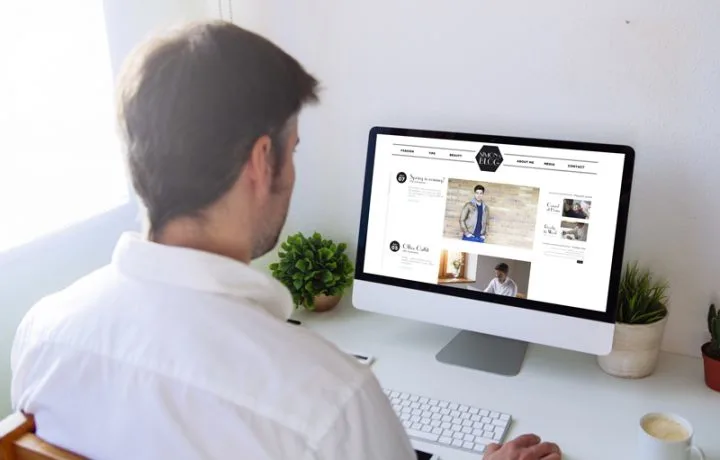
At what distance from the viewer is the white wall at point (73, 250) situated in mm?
1355

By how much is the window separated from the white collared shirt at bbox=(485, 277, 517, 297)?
0.83 m

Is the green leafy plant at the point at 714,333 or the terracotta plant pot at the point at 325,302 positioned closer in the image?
the green leafy plant at the point at 714,333

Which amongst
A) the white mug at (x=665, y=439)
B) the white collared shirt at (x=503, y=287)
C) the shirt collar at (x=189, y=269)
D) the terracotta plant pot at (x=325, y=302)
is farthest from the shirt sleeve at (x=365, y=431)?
the terracotta plant pot at (x=325, y=302)

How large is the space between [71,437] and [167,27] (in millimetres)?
496

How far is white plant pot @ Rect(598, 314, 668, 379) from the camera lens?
138 centimetres

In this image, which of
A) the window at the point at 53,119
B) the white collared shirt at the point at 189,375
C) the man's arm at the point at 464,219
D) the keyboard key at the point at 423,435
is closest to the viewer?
the white collared shirt at the point at 189,375

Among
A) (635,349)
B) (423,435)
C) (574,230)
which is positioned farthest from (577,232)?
(423,435)

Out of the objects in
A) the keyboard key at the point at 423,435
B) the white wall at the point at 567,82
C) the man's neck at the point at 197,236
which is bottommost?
the keyboard key at the point at 423,435

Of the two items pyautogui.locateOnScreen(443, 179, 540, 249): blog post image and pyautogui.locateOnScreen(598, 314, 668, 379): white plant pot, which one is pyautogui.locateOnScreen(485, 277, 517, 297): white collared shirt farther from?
pyautogui.locateOnScreen(598, 314, 668, 379): white plant pot

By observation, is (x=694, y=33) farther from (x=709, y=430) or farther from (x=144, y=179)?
(x=144, y=179)

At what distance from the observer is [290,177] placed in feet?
3.09

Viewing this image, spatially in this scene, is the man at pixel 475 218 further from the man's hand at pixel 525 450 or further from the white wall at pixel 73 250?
the white wall at pixel 73 250

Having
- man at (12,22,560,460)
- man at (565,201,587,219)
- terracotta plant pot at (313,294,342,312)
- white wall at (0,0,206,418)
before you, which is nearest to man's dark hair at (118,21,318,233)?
man at (12,22,560,460)

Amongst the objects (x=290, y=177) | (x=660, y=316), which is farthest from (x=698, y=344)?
(x=290, y=177)
